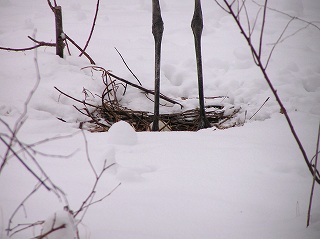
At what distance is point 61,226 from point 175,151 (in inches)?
35.7

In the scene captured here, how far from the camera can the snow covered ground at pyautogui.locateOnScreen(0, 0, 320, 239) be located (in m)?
1.18

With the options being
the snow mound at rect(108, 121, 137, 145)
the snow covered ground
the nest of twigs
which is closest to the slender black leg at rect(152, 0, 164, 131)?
the nest of twigs

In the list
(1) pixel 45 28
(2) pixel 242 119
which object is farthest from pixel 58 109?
(1) pixel 45 28

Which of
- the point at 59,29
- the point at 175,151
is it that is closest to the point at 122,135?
the point at 175,151

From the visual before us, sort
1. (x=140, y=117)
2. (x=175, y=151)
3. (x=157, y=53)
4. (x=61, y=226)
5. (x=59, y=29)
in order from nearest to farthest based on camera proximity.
Answer: (x=61, y=226), (x=175, y=151), (x=157, y=53), (x=140, y=117), (x=59, y=29)

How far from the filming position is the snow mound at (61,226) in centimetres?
96

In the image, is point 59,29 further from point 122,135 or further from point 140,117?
point 122,135

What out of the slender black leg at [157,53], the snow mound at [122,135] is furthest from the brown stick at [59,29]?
the snow mound at [122,135]

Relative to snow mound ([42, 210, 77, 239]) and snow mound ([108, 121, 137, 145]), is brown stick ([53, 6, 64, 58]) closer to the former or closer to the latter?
snow mound ([108, 121, 137, 145])

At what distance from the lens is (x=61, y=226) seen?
3.13 ft

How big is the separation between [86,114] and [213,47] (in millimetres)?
2465

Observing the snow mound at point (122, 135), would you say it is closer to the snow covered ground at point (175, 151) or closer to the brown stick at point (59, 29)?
the snow covered ground at point (175, 151)

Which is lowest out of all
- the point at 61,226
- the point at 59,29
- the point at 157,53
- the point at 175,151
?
the point at 61,226

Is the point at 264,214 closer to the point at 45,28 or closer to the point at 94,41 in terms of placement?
the point at 94,41
